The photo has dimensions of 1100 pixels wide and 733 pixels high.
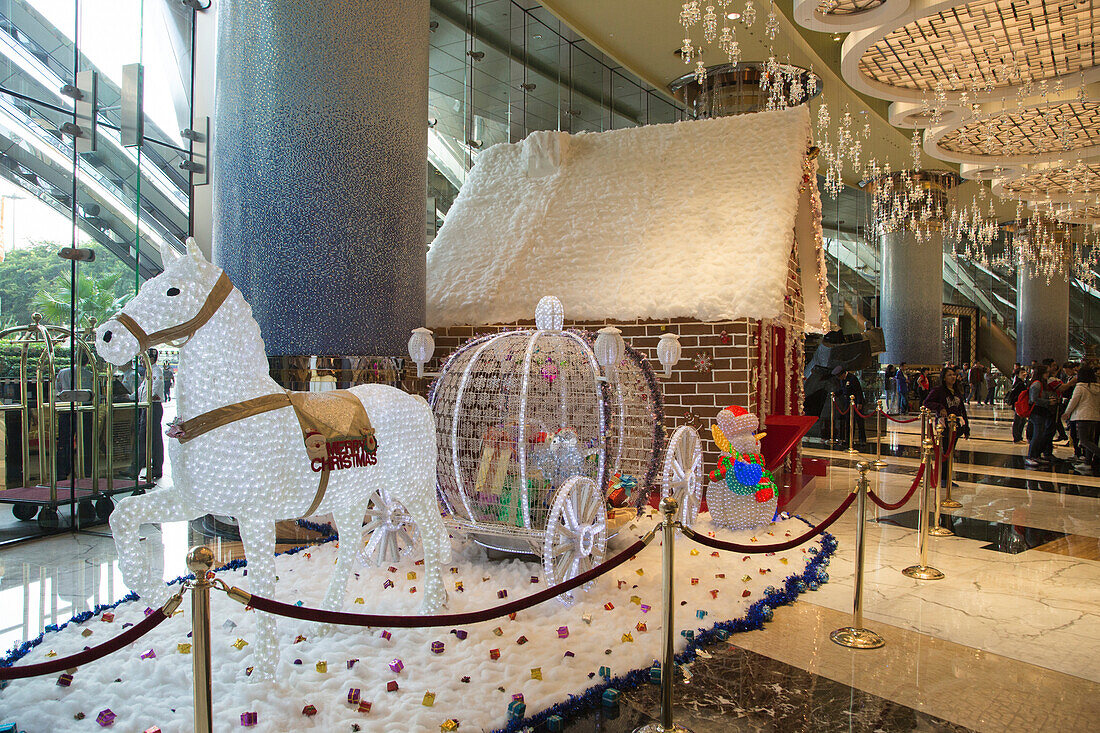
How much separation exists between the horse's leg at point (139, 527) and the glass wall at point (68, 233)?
10.7 ft

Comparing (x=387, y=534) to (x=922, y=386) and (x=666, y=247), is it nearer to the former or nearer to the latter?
(x=666, y=247)

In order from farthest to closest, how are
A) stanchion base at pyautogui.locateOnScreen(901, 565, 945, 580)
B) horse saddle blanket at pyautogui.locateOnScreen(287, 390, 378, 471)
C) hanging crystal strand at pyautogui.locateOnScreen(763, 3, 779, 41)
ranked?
hanging crystal strand at pyautogui.locateOnScreen(763, 3, 779, 41) < stanchion base at pyautogui.locateOnScreen(901, 565, 945, 580) < horse saddle blanket at pyautogui.locateOnScreen(287, 390, 378, 471)

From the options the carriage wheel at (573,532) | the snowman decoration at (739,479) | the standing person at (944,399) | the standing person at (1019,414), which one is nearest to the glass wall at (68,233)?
the carriage wheel at (573,532)

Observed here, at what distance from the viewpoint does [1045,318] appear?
24.4 meters

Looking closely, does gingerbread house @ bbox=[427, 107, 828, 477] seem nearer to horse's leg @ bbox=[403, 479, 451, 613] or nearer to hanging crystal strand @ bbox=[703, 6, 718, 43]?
hanging crystal strand @ bbox=[703, 6, 718, 43]

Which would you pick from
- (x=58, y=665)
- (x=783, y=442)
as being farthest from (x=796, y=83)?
(x=58, y=665)

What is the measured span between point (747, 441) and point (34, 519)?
624cm

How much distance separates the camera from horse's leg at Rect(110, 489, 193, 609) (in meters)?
2.72

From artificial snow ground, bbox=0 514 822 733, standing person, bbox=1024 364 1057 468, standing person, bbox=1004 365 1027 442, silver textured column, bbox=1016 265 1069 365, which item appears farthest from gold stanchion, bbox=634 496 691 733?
silver textured column, bbox=1016 265 1069 365

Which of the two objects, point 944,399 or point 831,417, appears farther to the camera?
point 831,417

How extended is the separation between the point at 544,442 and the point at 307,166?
9.39 feet

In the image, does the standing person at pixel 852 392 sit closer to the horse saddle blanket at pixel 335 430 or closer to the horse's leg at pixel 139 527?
the horse saddle blanket at pixel 335 430

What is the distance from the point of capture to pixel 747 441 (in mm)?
5512

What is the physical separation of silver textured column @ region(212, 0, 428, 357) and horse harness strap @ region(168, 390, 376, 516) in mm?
2196
